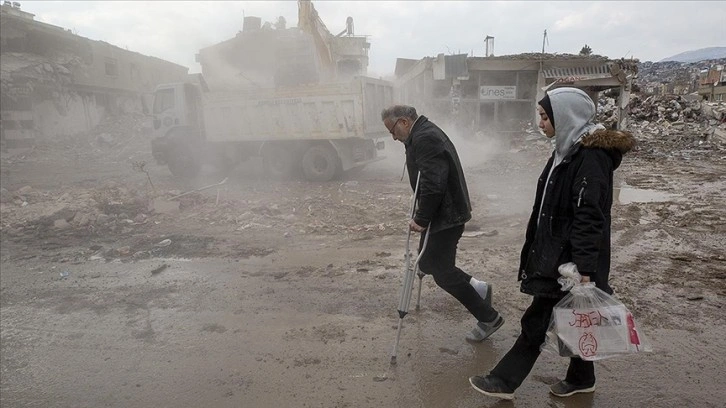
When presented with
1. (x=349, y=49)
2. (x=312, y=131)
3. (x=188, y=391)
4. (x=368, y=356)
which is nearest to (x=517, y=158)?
(x=312, y=131)

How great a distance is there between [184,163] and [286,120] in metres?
3.56

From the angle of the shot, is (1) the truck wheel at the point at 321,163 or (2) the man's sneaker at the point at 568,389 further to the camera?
(1) the truck wheel at the point at 321,163

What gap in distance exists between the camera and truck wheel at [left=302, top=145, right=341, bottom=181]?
10.5 meters

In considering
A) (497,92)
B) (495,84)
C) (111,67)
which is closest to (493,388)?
(497,92)

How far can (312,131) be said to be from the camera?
34.3 feet

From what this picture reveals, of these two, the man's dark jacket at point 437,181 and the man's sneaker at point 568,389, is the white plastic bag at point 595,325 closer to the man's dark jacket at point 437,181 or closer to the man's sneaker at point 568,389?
the man's sneaker at point 568,389

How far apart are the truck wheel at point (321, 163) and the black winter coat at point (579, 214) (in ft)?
27.5

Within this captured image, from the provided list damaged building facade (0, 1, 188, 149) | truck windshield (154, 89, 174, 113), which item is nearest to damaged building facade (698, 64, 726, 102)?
truck windshield (154, 89, 174, 113)

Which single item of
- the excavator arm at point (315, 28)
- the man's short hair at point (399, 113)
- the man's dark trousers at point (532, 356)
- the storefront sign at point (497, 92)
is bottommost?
the man's dark trousers at point (532, 356)

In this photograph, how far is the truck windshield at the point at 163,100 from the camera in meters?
11.7

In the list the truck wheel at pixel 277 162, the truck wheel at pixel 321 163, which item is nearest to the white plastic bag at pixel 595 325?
the truck wheel at pixel 321 163

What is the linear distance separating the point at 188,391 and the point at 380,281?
2.21m

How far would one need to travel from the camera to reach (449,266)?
3113 mm

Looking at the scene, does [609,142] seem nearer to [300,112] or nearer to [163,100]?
[300,112]
